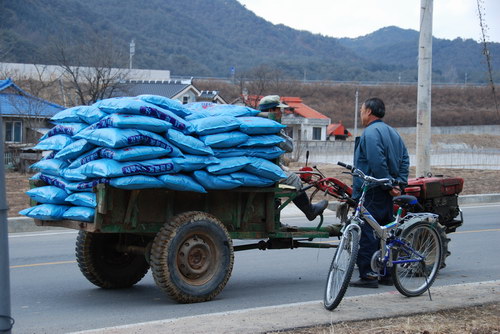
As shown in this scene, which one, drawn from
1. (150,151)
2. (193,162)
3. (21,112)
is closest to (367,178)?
(193,162)

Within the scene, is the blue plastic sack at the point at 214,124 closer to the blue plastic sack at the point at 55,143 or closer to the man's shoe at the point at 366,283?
the blue plastic sack at the point at 55,143

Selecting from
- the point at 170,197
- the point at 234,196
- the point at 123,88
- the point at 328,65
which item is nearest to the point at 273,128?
the point at 234,196

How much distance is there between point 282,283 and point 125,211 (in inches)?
106

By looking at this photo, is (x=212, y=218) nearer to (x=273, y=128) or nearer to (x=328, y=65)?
(x=273, y=128)

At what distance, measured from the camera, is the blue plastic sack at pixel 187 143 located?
7348 millimetres

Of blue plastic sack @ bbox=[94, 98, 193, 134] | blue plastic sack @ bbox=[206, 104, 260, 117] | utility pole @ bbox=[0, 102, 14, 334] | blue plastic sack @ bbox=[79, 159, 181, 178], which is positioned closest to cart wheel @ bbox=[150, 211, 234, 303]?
blue plastic sack @ bbox=[79, 159, 181, 178]

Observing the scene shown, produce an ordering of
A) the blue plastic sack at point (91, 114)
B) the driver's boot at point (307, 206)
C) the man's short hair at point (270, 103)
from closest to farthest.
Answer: the blue plastic sack at point (91, 114) → the man's short hair at point (270, 103) → the driver's boot at point (307, 206)

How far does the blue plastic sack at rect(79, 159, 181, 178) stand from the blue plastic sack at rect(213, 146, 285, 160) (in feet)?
2.45

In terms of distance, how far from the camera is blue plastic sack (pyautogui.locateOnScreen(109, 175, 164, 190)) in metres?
6.90

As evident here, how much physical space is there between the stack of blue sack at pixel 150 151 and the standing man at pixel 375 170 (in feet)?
3.23

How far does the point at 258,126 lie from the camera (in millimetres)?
7957

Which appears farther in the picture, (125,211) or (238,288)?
(238,288)

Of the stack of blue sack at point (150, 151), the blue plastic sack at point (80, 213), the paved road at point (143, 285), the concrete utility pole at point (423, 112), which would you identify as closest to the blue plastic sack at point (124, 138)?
the stack of blue sack at point (150, 151)

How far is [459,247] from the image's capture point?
12492 mm
